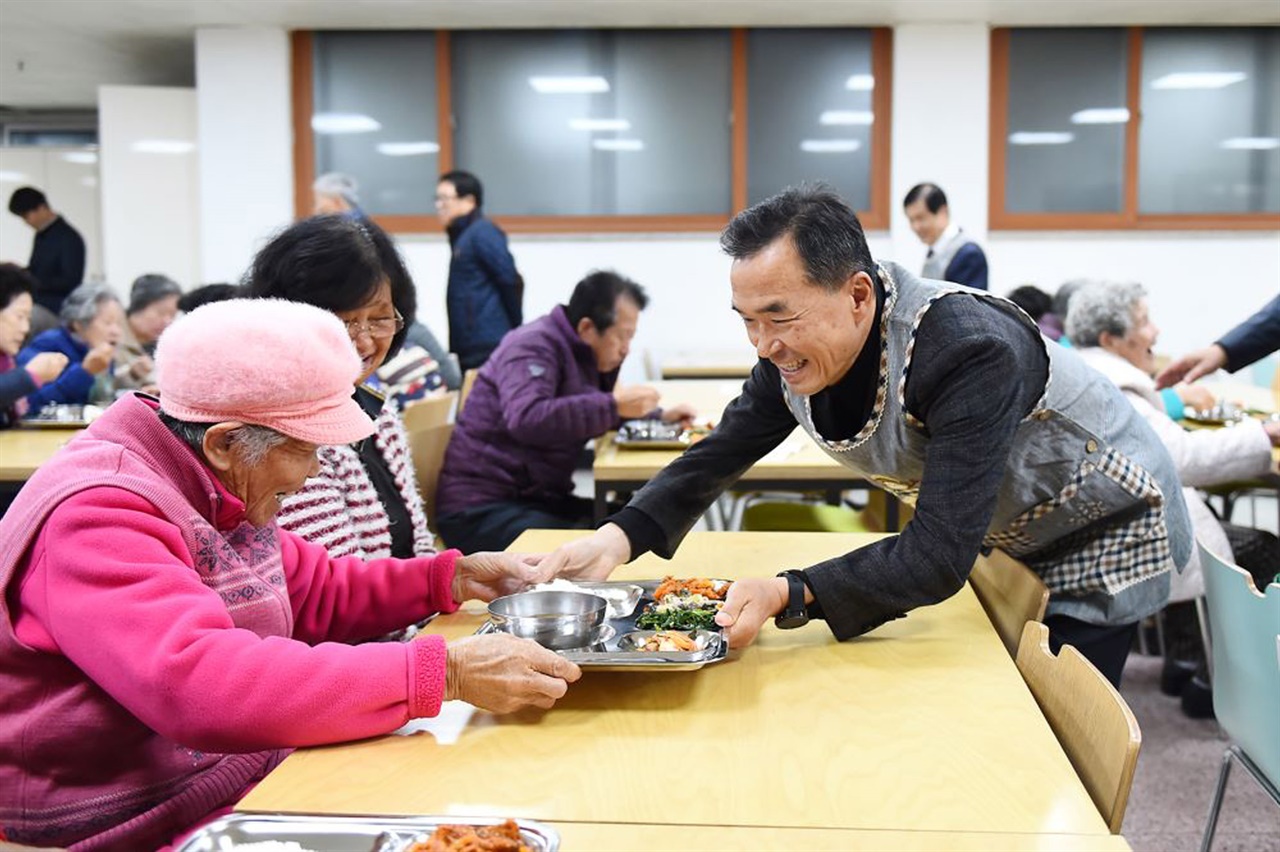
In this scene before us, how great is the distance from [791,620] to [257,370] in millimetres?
780

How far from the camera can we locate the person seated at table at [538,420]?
325 cm

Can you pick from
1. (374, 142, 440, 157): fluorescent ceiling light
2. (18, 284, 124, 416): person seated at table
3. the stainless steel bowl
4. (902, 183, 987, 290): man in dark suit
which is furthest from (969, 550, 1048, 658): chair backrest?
(374, 142, 440, 157): fluorescent ceiling light

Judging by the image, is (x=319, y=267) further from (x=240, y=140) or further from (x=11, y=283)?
(x=240, y=140)

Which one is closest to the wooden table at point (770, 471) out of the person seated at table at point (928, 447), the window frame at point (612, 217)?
the person seated at table at point (928, 447)

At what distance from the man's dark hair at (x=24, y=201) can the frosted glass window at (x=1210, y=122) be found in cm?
658

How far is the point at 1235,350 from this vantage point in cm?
316

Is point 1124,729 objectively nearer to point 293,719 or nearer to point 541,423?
point 293,719

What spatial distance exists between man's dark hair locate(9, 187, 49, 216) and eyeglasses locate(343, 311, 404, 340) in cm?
600

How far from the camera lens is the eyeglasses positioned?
1976 mm

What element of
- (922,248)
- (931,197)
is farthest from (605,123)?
(931,197)

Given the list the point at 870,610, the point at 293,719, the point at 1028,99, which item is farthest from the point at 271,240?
the point at 1028,99

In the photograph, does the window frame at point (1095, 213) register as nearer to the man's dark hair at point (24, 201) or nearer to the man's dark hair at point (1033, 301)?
the man's dark hair at point (1033, 301)

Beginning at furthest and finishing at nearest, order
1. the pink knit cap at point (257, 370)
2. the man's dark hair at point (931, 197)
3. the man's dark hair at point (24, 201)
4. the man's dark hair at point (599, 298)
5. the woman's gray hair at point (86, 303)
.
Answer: the man's dark hair at point (24, 201) → the man's dark hair at point (931, 197) → the woman's gray hair at point (86, 303) → the man's dark hair at point (599, 298) → the pink knit cap at point (257, 370)

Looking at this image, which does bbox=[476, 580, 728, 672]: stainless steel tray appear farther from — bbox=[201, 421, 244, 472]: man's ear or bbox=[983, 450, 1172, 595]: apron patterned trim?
bbox=[983, 450, 1172, 595]: apron patterned trim
